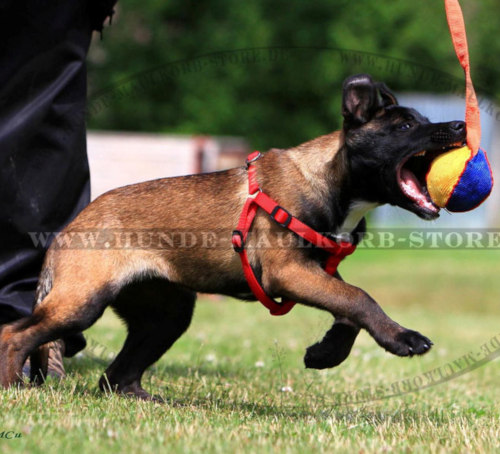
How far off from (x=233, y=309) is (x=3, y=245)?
220 inches

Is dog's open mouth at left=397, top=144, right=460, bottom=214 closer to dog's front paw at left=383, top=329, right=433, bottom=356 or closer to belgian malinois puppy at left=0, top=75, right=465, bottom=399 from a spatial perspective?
belgian malinois puppy at left=0, top=75, right=465, bottom=399

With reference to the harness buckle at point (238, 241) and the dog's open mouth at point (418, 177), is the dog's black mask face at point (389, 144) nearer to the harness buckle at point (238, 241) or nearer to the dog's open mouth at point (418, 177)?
the dog's open mouth at point (418, 177)

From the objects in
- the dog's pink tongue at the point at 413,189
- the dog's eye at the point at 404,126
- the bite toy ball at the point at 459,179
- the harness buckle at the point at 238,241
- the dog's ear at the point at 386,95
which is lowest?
the harness buckle at the point at 238,241

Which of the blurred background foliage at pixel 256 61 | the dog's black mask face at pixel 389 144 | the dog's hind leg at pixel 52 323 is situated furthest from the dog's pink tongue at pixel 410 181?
the blurred background foliage at pixel 256 61

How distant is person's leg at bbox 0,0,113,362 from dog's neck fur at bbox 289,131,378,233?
58.9 inches

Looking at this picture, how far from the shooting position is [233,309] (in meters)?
9.84

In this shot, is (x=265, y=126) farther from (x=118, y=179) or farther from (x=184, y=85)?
(x=118, y=179)

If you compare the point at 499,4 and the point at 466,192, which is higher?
the point at 466,192

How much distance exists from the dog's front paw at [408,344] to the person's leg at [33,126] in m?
2.15

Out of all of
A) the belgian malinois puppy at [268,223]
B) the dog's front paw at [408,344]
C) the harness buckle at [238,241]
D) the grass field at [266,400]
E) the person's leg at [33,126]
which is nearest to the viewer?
the grass field at [266,400]

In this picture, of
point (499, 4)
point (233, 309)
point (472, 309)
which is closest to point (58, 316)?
point (233, 309)

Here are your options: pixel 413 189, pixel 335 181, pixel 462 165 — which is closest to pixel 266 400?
pixel 335 181

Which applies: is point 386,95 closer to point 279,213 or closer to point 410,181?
point 410,181

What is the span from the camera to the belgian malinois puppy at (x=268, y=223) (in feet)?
11.9
